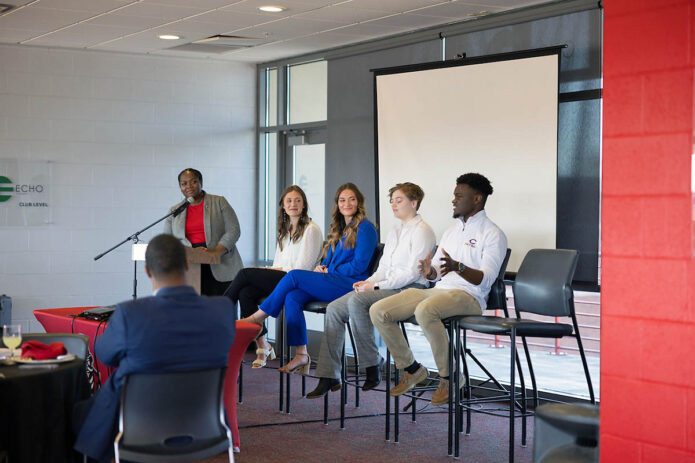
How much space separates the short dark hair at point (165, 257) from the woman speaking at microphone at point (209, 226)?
3.80 metres

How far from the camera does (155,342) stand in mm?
3125

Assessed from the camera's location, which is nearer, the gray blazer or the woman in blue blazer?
the woman in blue blazer

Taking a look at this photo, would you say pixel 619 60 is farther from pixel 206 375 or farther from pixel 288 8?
pixel 288 8

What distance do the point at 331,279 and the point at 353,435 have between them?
3.36ft

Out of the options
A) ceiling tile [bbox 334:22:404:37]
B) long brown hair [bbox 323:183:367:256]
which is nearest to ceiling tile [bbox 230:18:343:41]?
ceiling tile [bbox 334:22:404:37]

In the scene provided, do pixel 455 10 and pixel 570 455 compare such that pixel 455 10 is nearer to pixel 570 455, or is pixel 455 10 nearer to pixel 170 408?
pixel 570 455

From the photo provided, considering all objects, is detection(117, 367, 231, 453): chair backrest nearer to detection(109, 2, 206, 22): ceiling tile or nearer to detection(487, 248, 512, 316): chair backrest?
detection(487, 248, 512, 316): chair backrest

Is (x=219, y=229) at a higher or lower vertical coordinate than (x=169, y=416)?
higher

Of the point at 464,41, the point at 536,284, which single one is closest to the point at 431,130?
the point at 464,41

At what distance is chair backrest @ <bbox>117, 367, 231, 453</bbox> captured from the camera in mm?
3156

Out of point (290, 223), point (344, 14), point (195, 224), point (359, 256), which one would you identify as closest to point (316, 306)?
point (359, 256)

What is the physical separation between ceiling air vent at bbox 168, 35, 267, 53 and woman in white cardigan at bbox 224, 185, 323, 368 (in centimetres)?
193

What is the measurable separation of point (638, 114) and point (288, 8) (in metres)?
3.93

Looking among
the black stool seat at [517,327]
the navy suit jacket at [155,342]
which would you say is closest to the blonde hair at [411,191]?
the black stool seat at [517,327]
